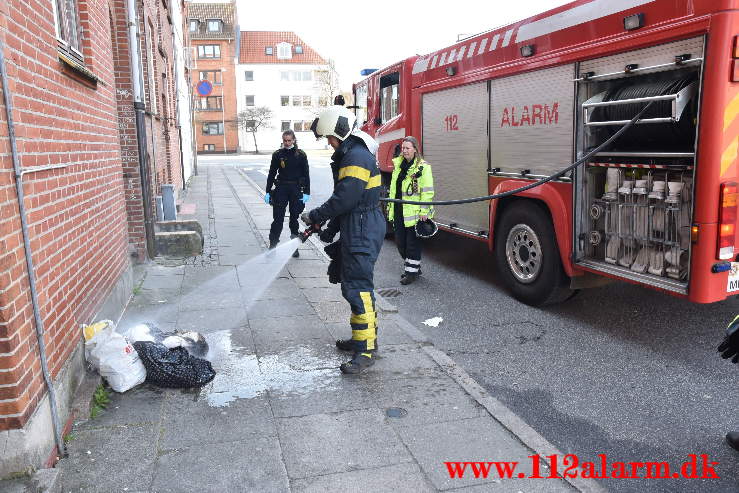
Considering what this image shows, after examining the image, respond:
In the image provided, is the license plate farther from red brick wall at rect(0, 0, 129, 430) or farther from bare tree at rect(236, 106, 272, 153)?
bare tree at rect(236, 106, 272, 153)

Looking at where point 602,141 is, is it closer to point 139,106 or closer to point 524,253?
point 524,253

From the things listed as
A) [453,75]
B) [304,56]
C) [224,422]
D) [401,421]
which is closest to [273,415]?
[224,422]

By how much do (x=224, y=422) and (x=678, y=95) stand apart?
3.88m

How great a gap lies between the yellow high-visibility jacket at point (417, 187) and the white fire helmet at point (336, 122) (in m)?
2.67

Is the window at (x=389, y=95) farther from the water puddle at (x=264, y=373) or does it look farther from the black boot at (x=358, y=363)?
the black boot at (x=358, y=363)

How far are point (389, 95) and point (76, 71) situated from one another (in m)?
5.91

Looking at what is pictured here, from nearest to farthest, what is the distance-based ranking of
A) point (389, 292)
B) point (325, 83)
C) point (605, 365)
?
point (605, 365) < point (389, 292) < point (325, 83)

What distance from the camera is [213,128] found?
210 feet

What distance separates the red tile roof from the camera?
2557 inches

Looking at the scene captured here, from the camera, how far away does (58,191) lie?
12.7ft

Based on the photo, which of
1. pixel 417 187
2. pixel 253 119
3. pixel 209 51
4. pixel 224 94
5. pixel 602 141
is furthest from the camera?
pixel 209 51

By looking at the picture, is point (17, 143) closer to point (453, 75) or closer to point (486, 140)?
point (486, 140)

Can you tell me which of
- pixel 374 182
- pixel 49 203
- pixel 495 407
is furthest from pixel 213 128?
pixel 495 407

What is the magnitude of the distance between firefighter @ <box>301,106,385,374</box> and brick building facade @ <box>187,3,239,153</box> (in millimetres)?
61611
